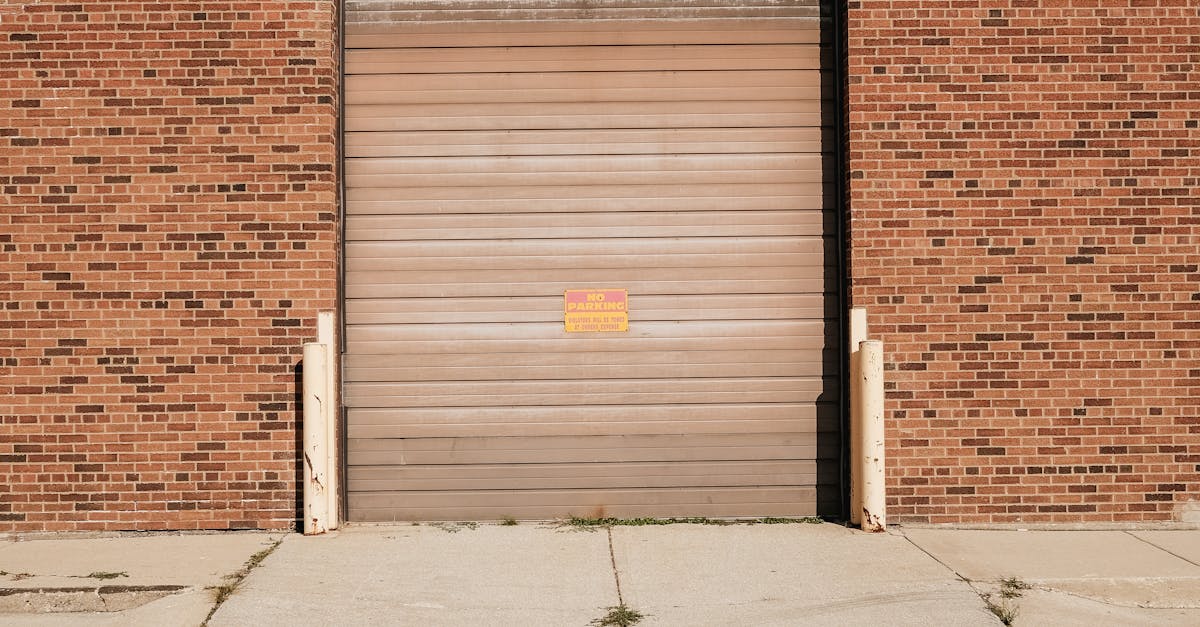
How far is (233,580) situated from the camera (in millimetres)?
5309

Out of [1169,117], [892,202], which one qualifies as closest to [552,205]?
[892,202]

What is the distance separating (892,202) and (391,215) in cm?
350

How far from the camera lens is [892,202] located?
6.56 metres

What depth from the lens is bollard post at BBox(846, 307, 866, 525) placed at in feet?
21.0

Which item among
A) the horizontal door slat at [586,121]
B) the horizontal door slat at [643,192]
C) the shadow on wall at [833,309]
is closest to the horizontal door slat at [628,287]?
the shadow on wall at [833,309]

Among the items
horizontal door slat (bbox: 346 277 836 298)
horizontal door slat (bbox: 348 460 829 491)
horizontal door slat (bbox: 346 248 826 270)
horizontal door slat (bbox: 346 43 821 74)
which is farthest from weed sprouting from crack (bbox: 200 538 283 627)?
horizontal door slat (bbox: 346 43 821 74)

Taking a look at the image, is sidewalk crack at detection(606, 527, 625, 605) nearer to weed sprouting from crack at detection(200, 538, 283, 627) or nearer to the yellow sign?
the yellow sign

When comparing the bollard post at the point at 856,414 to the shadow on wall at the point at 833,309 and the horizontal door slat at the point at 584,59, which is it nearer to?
the shadow on wall at the point at 833,309

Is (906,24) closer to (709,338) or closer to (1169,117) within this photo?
(1169,117)

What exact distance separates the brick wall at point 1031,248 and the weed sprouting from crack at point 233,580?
4108mm

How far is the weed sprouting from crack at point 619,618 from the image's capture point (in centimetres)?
465

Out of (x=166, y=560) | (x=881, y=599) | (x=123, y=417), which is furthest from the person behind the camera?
(x=123, y=417)

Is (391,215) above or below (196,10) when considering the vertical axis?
below

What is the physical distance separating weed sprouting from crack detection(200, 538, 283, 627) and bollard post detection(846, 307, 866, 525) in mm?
3800
